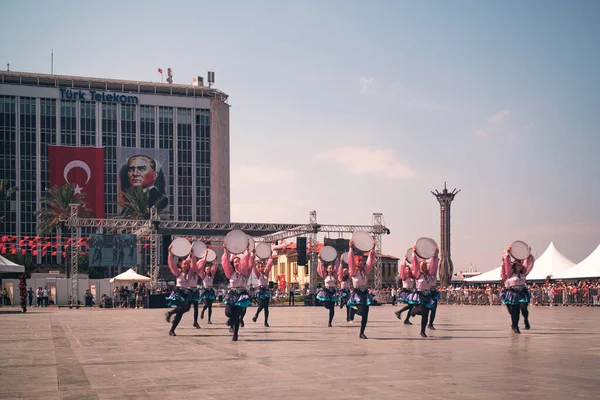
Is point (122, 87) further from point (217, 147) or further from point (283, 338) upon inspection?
point (283, 338)

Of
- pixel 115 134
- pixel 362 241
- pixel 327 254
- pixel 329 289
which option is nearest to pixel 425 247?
pixel 362 241

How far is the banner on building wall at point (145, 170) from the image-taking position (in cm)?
10962

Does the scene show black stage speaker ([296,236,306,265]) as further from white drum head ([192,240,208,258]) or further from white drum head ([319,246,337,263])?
white drum head ([192,240,208,258])

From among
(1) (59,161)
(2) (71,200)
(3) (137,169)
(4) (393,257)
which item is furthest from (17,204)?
(4) (393,257)

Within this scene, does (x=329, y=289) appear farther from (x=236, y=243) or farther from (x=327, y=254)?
(x=236, y=243)

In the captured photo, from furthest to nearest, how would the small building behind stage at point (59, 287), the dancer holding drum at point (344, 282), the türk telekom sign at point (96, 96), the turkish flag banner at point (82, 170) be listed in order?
the türk telekom sign at point (96, 96) < the turkish flag banner at point (82, 170) < the small building behind stage at point (59, 287) < the dancer holding drum at point (344, 282)

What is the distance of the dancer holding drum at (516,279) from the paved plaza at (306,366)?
0.68 meters

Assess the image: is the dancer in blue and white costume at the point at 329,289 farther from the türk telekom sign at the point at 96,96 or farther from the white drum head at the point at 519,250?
the türk telekom sign at the point at 96,96

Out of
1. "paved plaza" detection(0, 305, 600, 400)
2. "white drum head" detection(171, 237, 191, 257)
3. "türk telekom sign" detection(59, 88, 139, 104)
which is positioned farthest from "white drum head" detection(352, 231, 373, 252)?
"türk telekom sign" detection(59, 88, 139, 104)

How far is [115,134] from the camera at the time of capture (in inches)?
4434

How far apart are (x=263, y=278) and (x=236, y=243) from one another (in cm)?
586

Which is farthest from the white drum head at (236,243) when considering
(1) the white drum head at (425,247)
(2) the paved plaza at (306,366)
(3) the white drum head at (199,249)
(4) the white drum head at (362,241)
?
(1) the white drum head at (425,247)

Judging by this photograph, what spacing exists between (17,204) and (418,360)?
104218 millimetres

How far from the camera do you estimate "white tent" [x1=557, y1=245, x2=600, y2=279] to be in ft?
152
